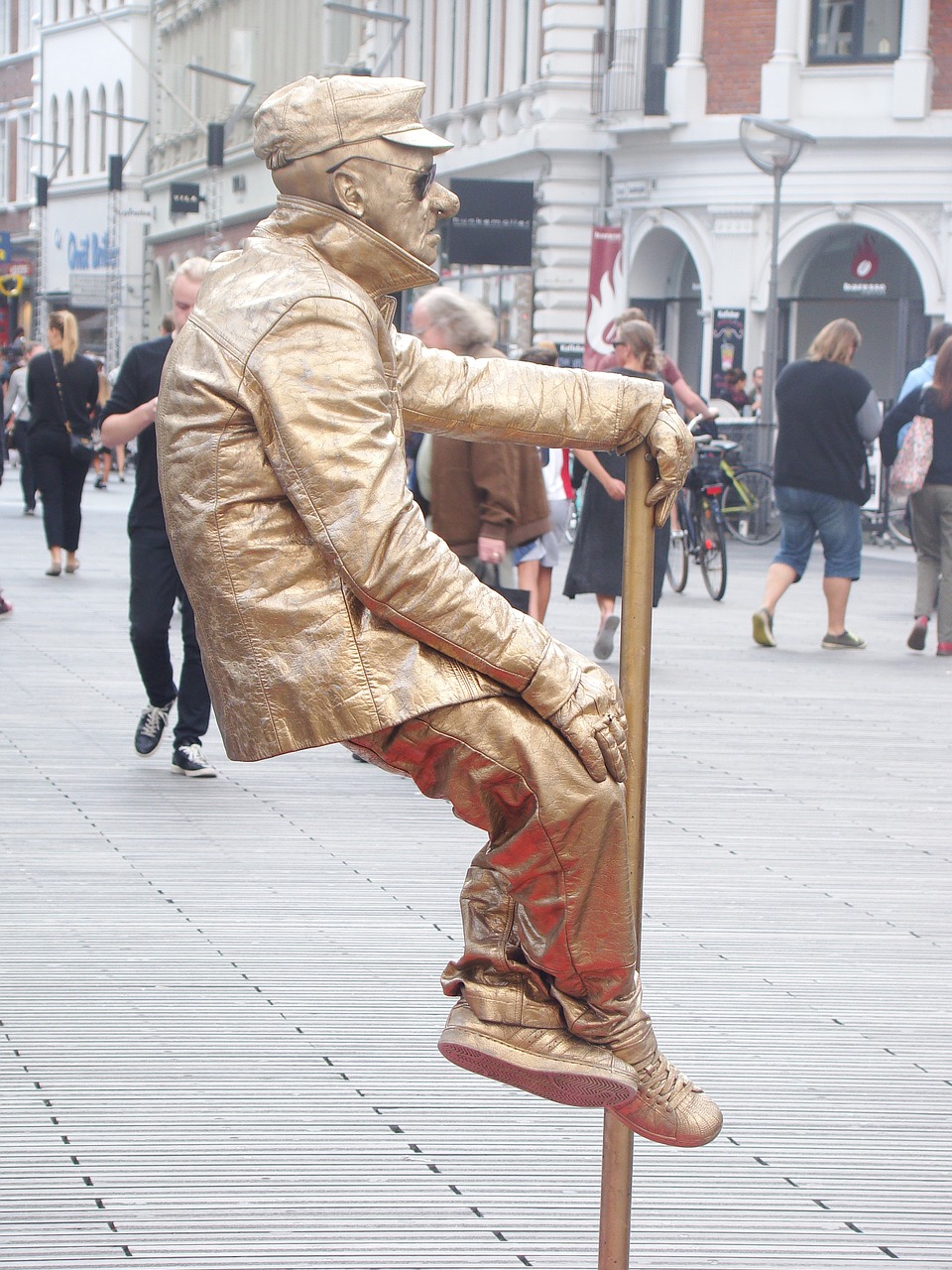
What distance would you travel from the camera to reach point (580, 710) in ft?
9.48

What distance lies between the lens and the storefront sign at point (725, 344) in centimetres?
3084

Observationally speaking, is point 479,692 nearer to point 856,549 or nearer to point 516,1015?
point 516,1015

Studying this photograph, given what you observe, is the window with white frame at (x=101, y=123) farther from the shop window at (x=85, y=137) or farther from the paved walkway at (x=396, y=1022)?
the paved walkway at (x=396, y=1022)

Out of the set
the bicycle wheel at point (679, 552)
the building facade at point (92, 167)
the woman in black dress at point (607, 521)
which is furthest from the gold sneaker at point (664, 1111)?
the building facade at point (92, 167)

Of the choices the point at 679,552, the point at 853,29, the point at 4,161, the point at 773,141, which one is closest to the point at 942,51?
the point at 853,29

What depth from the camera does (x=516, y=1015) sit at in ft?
9.95

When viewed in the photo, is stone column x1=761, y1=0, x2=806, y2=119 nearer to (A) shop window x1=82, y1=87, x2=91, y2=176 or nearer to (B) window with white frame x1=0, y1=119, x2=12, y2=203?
(A) shop window x1=82, y1=87, x2=91, y2=176

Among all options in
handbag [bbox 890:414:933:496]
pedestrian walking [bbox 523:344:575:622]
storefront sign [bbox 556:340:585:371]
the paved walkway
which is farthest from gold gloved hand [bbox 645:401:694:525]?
storefront sign [bbox 556:340:585:371]

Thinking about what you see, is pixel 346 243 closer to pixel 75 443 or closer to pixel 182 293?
pixel 182 293

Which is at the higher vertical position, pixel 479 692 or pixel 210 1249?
pixel 479 692

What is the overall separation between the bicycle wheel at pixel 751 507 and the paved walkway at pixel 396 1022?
47.5ft

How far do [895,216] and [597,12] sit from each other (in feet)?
22.8

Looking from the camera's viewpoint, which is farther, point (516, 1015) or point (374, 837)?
point (374, 837)

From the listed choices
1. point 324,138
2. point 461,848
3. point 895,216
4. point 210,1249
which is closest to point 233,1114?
point 210,1249
